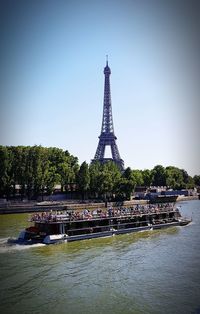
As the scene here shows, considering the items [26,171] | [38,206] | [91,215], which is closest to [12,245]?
[91,215]

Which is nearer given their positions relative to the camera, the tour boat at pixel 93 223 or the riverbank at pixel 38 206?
the tour boat at pixel 93 223

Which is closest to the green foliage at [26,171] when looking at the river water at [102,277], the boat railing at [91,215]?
the boat railing at [91,215]

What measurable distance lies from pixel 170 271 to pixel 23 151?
195 feet

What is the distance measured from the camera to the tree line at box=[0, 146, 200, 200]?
79.9m

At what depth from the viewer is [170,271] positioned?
89.7ft

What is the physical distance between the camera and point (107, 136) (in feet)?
446

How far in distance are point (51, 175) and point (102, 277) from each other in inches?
A: 2389

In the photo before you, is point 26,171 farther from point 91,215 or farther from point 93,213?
point 91,215

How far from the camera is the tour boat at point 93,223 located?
122ft

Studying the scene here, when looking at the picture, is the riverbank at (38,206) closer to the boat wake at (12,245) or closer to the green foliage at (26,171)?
the green foliage at (26,171)

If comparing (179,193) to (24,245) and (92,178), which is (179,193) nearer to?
(92,178)

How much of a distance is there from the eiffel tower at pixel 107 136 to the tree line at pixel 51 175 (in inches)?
940

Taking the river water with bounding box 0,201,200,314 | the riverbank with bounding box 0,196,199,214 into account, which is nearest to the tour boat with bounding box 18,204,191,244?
the river water with bounding box 0,201,200,314

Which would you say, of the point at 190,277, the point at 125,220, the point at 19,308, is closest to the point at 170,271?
the point at 190,277
